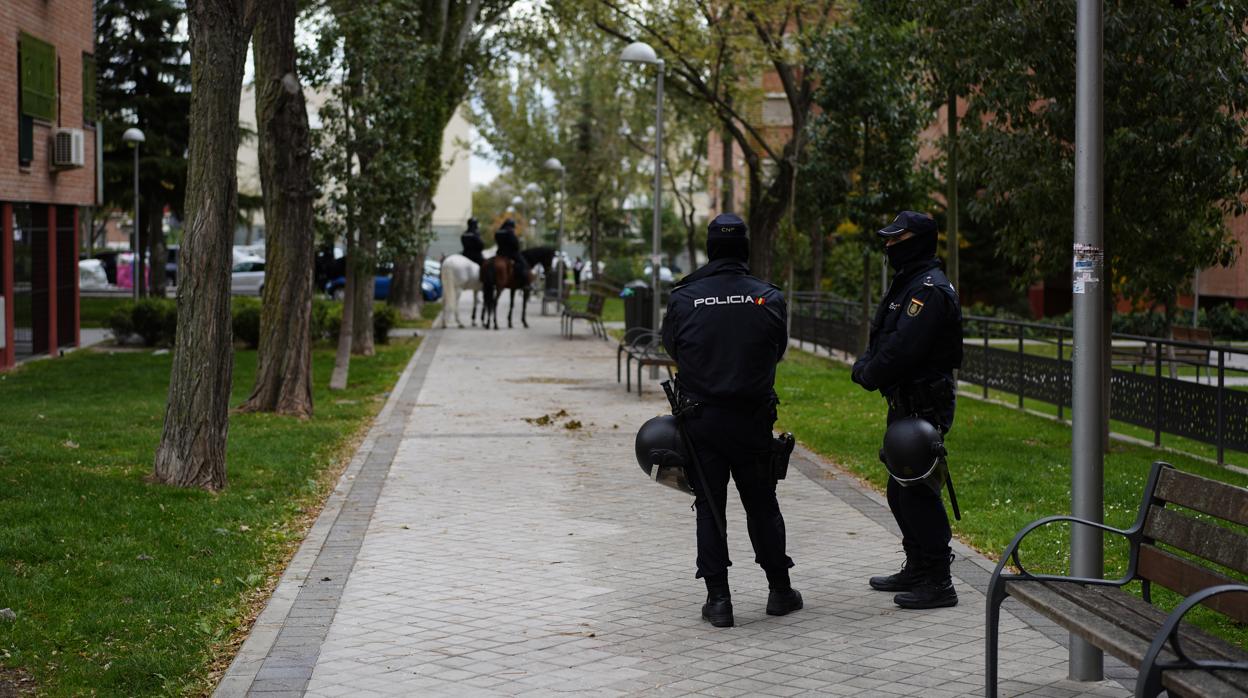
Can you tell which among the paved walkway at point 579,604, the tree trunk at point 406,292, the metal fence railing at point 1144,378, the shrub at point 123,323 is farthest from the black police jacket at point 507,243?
the paved walkway at point 579,604

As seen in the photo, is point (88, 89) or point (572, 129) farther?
point (572, 129)

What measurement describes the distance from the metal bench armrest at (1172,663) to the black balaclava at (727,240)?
303 centimetres

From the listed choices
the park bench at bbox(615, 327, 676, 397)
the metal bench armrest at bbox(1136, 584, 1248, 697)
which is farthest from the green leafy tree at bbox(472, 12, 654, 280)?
the metal bench armrest at bbox(1136, 584, 1248, 697)

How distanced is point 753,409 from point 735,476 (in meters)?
0.34

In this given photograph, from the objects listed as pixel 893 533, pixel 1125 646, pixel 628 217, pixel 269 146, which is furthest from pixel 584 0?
pixel 628 217

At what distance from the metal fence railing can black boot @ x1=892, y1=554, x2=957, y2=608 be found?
599 cm

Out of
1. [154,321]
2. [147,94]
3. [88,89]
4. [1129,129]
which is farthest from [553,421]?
[147,94]

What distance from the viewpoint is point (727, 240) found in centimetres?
690

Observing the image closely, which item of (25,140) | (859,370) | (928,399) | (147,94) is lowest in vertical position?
(928,399)

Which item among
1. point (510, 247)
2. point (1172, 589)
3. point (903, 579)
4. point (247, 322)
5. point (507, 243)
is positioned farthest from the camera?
point (510, 247)

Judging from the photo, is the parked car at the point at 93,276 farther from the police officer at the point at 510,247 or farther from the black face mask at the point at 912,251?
the black face mask at the point at 912,251

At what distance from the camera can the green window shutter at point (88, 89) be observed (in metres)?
26.5

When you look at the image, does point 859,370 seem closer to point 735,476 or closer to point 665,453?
point 735,476

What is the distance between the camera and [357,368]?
22.0 m
